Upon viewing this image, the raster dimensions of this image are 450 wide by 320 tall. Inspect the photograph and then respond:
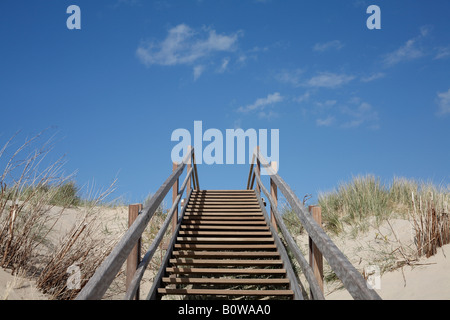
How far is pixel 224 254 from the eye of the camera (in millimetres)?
5438

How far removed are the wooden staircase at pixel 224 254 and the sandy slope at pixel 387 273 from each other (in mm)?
1152

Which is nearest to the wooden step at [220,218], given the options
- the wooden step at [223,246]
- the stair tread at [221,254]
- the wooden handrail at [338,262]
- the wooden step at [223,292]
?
the wooden step at [223,246]

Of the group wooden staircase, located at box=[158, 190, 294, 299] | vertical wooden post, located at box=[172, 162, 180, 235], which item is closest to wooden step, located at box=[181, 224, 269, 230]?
wooden staircase, located at box=[158, 190, 294, 299]

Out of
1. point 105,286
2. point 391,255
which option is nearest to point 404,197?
point 391,255

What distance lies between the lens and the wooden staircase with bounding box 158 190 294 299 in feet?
15.2

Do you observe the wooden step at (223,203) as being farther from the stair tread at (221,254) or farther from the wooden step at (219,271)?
the wooden step at (219,271)

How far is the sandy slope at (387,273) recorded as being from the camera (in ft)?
14.0

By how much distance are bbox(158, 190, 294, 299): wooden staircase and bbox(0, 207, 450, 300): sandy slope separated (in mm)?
1152

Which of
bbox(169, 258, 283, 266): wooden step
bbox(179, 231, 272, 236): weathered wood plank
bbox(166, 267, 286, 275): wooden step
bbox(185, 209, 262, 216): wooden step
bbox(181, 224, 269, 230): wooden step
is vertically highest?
bbox(185, 209, 262, 216): wooden step

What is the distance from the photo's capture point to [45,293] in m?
4.34

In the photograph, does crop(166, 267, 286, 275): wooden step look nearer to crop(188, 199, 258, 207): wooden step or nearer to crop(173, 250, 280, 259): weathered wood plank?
crop(173, 250, 280, 259): weathered wood plank

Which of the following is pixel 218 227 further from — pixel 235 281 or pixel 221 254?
pixel 235 281

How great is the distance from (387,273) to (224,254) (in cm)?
265

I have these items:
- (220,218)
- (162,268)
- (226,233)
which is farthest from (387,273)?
(162,268)
